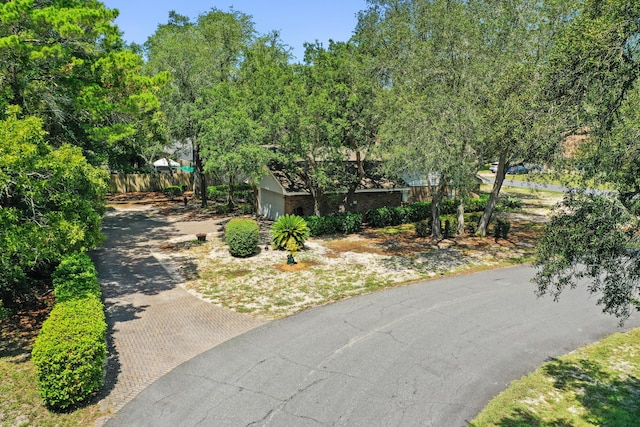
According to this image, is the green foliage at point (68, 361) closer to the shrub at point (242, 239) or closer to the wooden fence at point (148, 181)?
the shrub at point (242, 239)

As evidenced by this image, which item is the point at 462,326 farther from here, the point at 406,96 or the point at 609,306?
the point at 406,96

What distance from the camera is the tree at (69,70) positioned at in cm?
1249

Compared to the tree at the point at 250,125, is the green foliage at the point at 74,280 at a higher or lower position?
lower

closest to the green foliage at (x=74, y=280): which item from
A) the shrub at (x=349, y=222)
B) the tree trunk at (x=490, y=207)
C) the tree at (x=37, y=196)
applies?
the tree at (x=37, y=196)

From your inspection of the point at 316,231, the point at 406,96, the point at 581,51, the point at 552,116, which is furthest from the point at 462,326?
the point at 316,231

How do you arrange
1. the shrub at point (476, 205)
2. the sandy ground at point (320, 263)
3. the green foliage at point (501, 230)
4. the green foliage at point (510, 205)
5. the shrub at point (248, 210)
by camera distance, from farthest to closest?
the green foliage at point (510, 205), the shrub at point (476, 205), the shrub at point (248, 210), the green foliage at point (501, 230), the sandy ground at point (320, 263)

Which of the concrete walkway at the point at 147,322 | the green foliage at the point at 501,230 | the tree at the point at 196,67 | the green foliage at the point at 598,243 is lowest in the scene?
the concrete walkway at the point at 147,322

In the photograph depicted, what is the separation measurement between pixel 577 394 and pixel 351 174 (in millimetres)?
17971

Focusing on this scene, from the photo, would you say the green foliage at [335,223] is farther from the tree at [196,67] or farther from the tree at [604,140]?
the tree at [604,140]

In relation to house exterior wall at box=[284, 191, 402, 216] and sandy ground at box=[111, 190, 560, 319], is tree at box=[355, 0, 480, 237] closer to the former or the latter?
sandy ground at box=[111, 190, 560, 319]

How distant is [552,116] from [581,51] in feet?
4.12

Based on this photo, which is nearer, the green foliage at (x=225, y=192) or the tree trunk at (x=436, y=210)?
the tree trunk at (x=436, y=210)

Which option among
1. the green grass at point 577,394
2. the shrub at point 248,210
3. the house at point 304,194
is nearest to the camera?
the green grass at point 577,394

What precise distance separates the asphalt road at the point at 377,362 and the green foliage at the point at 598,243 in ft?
12.4
